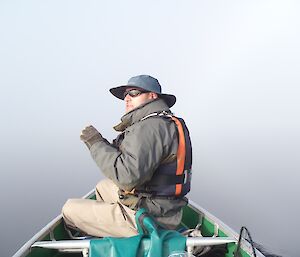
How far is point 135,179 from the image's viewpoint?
8.49 feet

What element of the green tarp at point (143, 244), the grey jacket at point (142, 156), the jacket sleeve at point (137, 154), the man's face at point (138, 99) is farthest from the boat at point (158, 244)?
the man's face at point (138, 99)

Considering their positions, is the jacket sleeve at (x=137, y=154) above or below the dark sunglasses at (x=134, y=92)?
below

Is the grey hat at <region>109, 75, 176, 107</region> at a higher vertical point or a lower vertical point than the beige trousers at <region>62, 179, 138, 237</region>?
higher

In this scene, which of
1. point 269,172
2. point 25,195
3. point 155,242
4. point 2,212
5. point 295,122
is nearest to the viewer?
point 155,242

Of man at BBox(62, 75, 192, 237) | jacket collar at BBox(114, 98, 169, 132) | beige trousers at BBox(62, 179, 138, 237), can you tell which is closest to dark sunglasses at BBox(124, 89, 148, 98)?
man at BBox(62, 75, 192, 237)

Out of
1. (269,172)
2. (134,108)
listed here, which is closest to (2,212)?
(134,108)

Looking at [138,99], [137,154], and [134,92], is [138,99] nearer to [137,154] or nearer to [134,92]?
[134,92]

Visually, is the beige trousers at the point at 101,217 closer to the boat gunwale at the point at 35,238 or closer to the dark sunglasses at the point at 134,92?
the boat gunwale at the point at 35,238

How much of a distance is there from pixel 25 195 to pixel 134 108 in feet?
32.7

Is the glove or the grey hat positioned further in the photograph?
the grey hat

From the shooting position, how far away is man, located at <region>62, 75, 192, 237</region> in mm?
2598

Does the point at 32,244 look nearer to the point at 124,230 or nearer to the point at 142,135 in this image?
the point at 124,230

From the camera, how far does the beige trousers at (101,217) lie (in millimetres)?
2861

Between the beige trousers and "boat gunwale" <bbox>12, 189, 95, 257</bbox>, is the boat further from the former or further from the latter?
the beige trousers
